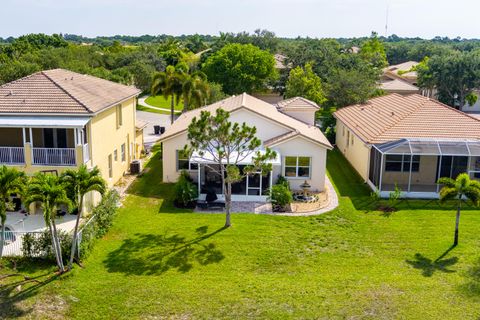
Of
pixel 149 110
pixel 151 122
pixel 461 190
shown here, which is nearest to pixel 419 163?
pixel 461 190

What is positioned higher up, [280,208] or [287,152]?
[287,152]

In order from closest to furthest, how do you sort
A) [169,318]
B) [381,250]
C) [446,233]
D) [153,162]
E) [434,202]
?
[169,318], [381,250], [446,233], [434,202], [153,162]

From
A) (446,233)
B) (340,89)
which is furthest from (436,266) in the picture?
(340,89)

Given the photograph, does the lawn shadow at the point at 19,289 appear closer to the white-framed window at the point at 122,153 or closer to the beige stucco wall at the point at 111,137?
the beige stucco wall at the point at 111,137

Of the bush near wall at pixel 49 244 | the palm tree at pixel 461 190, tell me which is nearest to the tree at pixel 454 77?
the palm tree at pixel 461 190

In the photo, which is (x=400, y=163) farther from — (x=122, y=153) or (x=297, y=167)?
(x=122, y=153)

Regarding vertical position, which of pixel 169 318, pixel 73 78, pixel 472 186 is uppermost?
pixel 73 78

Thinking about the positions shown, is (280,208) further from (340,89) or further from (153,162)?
(340,89)
